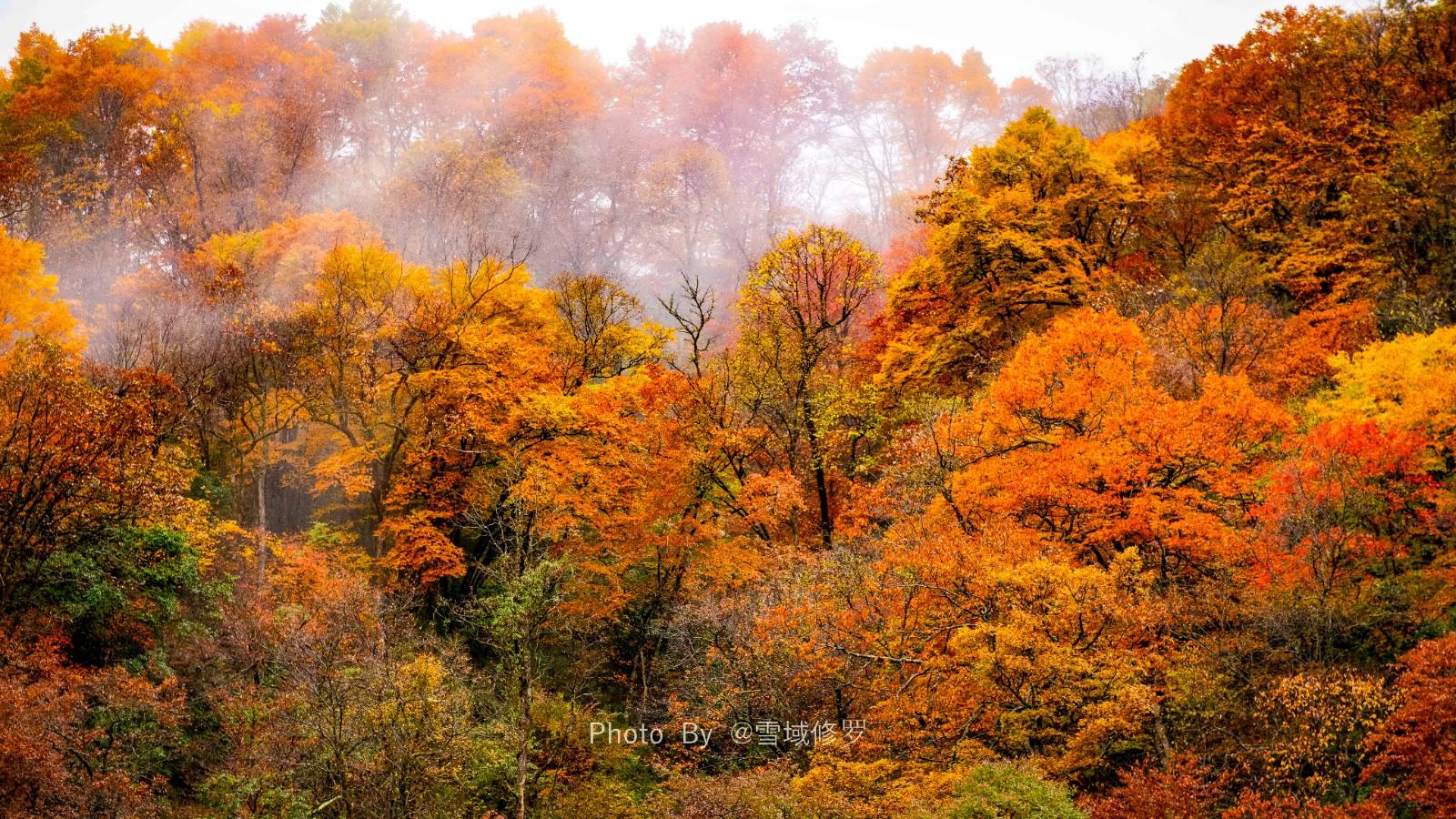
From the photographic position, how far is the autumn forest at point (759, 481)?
15555 mm

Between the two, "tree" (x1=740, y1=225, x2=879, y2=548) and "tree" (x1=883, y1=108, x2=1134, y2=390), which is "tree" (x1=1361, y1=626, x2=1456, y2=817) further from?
"tree" (x1=883, y1=108, x2=1134, y2=390)

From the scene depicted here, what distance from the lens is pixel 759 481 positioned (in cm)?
2342

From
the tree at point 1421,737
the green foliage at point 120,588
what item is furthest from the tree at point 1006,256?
the green foliage at point 120,588

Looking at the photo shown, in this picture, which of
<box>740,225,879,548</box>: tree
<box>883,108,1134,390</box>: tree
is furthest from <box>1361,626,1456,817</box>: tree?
<box>883,108,1134,390</box>: tree

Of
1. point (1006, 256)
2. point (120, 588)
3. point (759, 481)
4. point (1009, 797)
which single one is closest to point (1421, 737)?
point (1009, 797)

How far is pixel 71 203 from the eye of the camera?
131 feet

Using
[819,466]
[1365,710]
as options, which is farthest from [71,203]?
[1365,710]

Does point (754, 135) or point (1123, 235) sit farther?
point (754, 135)

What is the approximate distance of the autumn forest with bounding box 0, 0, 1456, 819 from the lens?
15.6m

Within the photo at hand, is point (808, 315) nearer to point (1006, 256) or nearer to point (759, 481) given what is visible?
point (759, 481)

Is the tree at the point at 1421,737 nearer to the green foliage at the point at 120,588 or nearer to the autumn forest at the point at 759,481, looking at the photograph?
the autumn forest at the point at 759,481

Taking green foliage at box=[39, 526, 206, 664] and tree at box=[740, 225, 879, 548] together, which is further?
tree at box=[740, 225, 879, 548]

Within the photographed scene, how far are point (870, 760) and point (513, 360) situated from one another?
15459 mm

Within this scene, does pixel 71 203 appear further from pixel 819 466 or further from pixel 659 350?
pixel 819 466
